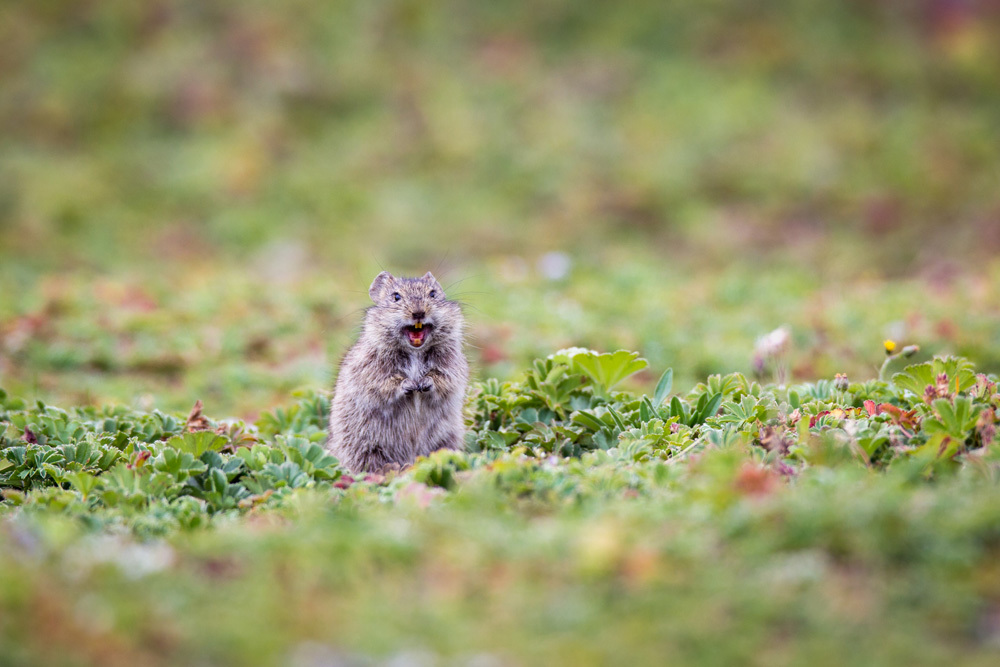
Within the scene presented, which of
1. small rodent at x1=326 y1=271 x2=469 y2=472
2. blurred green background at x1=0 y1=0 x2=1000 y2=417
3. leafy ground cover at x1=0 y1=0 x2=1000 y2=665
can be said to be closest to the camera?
leafy ground cover at x1=0 y1=0 x2=1000 y2=665

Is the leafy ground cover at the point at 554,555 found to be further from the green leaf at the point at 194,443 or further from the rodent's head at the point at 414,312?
the rodent's head at the point at 414,312

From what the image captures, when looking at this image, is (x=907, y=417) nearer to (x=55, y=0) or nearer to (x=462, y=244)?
(x=462, y=244)

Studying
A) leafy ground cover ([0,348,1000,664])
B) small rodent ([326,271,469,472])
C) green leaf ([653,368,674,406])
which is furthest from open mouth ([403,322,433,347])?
green leaf ([653,368,674,406])

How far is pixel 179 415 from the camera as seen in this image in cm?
793

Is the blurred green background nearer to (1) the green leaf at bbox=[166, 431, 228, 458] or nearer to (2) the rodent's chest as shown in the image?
(2) the rodent's chest

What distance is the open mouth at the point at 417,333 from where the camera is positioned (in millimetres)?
6980

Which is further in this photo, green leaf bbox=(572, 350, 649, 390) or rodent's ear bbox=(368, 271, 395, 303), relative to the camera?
rodent's ear bbox=(368, 271, 395, 303)

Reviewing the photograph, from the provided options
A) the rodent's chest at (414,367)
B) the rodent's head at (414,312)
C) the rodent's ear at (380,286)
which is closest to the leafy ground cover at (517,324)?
the rodent's chest at (414,367)

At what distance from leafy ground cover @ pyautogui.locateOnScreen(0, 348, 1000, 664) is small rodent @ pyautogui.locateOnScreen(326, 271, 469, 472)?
0.99 metres

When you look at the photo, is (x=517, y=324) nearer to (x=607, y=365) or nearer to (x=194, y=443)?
(x=607, y=365)

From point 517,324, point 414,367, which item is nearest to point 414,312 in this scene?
point 414,367

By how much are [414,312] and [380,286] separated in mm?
517

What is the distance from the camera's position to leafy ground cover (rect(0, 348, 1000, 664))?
12.2 feet

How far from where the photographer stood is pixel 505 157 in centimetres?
1852
